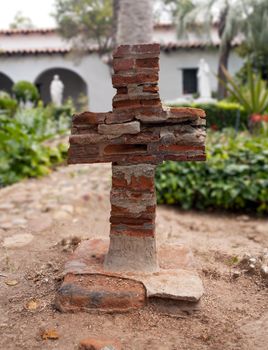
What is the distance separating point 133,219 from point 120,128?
1.44 feet

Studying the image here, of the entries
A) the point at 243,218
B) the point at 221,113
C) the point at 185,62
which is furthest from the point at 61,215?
the point at 185,62

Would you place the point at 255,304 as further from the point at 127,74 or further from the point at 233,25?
the point at 233,25

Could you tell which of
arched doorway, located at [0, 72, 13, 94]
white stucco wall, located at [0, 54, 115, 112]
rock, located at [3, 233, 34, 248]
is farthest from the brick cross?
arched doorway, located at [0, 72, 13, 94]

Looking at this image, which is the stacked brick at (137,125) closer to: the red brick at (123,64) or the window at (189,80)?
the red brick at (123,64)

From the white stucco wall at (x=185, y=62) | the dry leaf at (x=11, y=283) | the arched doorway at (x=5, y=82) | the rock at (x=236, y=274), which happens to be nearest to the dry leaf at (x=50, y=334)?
the dry leaf at (x=11, y=283)

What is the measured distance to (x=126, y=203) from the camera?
2.11 meters

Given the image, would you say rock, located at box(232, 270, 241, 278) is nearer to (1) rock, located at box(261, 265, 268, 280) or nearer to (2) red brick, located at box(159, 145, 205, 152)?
(1) rock, located at box(261, 265, 268, 280)

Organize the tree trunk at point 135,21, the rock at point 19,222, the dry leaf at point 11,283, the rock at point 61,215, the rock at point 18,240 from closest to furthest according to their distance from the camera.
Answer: the dry leaf at point 11,283 < the rock at point 18,240 < the rock at point 19,222 < the rock at point 61,215 < the tree trunk at point 135,21

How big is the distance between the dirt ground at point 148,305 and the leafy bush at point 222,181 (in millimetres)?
239

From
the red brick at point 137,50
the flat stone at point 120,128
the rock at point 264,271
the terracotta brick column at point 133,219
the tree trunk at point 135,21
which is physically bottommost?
the rock at point 264,271

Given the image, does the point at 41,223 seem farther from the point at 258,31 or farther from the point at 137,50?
the point at 258,31

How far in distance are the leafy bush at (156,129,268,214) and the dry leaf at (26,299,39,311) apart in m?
2.48

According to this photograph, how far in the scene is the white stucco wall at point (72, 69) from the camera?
53.0 feet

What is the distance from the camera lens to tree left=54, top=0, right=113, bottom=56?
14.9 metres
